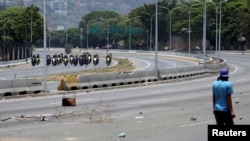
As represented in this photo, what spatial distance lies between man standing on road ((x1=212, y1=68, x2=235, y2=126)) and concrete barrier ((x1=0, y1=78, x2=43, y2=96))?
19.0m

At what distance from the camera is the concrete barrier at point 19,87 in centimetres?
3044

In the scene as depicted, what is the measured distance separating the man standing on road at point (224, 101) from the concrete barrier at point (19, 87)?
19.0m

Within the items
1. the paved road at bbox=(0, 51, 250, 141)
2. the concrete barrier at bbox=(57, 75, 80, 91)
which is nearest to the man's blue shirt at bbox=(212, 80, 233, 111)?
the paved road at bbox=(0, 51, 250, 141)

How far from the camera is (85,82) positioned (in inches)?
1400

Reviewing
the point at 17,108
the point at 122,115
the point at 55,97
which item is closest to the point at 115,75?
the point at 55,97

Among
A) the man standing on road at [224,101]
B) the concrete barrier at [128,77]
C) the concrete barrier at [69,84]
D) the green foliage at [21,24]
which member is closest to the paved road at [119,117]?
the concrete barrier at [69,84]

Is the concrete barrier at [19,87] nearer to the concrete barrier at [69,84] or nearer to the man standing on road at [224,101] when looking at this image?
the concrete barrier at [69,84]

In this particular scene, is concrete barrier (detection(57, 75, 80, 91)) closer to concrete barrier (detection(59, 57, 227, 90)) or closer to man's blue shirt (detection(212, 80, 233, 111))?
concrete barrier (detection(59, 57, 227, 90))

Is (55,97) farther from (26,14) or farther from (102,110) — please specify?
(26,14)

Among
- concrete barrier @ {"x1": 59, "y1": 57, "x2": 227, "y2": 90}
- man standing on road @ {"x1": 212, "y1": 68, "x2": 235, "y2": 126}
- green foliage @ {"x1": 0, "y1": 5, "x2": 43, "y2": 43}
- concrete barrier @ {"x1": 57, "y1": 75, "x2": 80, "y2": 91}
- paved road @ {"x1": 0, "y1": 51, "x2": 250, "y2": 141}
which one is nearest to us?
man standing on road @ {"x1": 212, "y1": 68, "x2": 235, "y2": 126}

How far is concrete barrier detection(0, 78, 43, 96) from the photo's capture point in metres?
30.4

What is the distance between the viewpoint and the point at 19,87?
102 ft

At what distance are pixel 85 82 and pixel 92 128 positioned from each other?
17.7m

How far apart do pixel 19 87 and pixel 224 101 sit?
1984 centimetres
